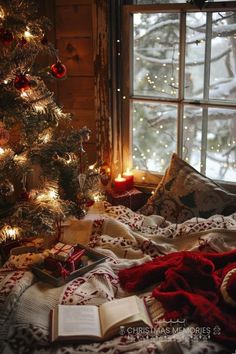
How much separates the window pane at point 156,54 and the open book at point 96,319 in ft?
4.28

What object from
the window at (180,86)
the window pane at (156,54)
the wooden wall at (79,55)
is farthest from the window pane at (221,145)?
the wooden wall at (79,55)

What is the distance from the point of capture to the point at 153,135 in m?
2.69

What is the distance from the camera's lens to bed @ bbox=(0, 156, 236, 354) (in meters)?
1.52

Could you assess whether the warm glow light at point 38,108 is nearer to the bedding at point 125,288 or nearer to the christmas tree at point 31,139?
the christmas tree at point 31,139

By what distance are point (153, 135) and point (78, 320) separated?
1.35m

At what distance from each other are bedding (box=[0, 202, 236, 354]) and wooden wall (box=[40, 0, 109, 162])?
1.96 ft

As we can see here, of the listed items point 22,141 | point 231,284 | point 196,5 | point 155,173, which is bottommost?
point 231,284

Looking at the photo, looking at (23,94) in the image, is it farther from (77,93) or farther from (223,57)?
(223,57)

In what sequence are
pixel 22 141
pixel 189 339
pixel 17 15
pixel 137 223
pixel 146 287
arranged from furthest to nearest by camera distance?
pixel 137 223, pixel 22 141, pixel 17 15, pixel 146 287, pixel 189 339

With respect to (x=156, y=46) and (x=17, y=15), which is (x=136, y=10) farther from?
(x=17, y=15)

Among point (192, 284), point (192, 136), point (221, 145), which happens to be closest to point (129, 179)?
point (192, 136)

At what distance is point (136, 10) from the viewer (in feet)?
8.21

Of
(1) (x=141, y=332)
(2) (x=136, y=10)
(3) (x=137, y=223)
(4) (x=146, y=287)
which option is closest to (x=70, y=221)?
(3) (x=137, y=223)

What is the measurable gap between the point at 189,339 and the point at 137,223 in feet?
2.86
